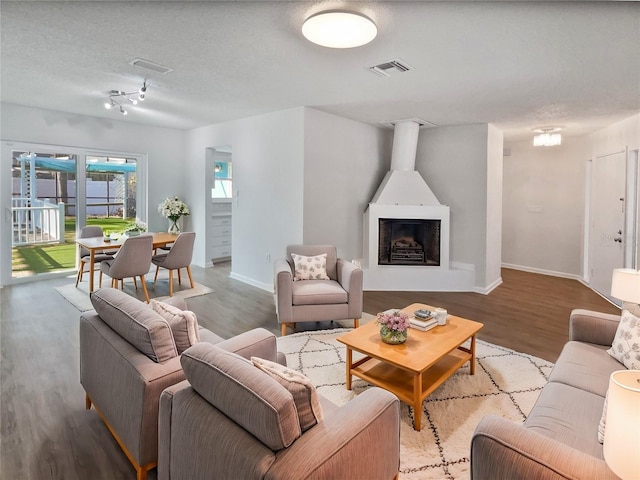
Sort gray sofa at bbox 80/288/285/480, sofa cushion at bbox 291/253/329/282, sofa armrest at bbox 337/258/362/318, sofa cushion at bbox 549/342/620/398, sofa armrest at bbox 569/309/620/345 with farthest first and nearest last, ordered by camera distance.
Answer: sofa cushion at bbox 291/253/329/282 < sofa armrest at bbox 337/258/362/318 < sofa armrest at bbox 569/309/620/345 < sofa cushion at bbox 549/342/620/398 < gray sofa at bbox 80/288/285/480

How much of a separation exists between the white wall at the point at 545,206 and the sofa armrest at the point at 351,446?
6.37 m

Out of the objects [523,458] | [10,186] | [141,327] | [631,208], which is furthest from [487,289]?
[10,186]

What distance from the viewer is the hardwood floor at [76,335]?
6.44 feet

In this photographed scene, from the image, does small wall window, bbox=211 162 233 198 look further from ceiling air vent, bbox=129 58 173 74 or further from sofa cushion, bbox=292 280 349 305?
sofa cushion, bbox=292 280 349 305

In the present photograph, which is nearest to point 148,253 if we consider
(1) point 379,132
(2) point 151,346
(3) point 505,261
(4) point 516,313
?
(2) point 151,346

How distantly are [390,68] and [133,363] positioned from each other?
2937 millimetres

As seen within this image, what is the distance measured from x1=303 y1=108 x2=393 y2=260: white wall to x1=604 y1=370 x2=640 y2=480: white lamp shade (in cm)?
403

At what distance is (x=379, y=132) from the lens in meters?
6.02

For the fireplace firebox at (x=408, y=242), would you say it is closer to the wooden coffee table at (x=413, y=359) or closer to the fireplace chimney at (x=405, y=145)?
the fireplace chimney at (x=405, y=145)

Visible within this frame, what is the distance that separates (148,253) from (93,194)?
2.37 metres

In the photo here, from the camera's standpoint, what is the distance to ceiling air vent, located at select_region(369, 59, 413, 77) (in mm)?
3045

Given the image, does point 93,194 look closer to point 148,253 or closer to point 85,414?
point 148,253

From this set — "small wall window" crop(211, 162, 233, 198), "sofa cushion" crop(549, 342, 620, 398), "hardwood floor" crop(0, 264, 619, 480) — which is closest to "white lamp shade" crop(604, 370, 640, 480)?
→ "sofa cushion" crop(549, 342, 620, 398)

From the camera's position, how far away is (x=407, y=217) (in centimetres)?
559
